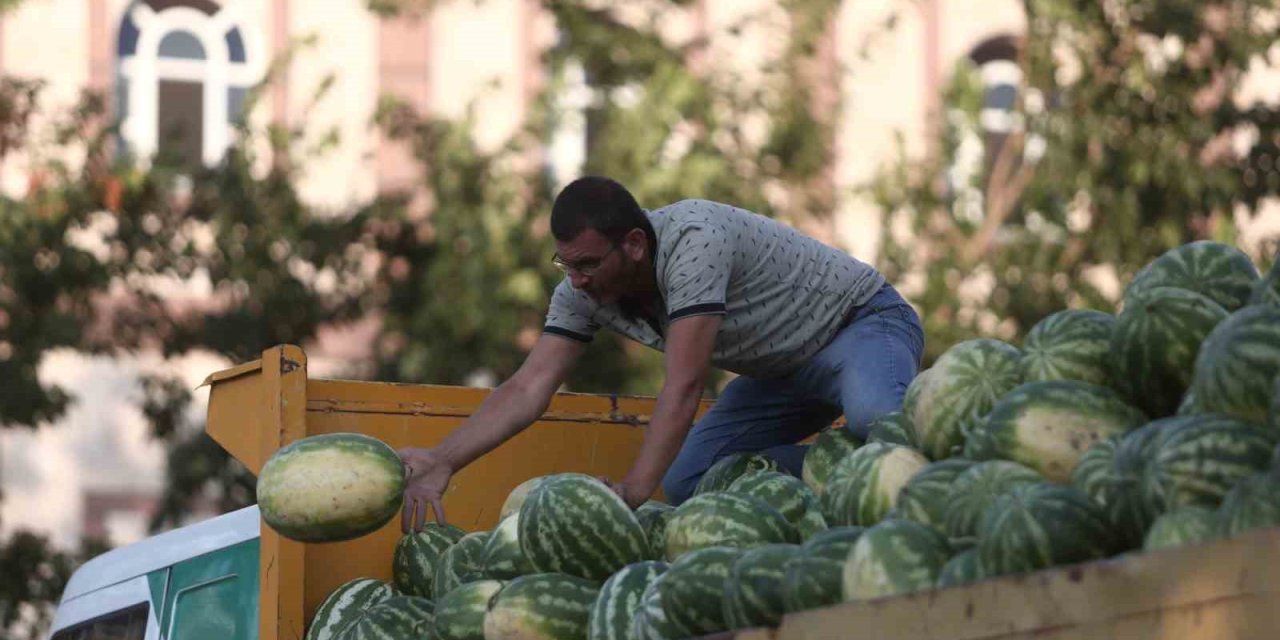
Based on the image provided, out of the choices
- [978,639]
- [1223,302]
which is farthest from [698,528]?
[978,639]

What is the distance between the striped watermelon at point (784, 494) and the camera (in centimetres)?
455

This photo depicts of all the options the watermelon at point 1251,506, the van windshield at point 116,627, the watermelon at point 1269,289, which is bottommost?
the van windshield at point 116,627

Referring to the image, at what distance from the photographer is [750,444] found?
19.4ft

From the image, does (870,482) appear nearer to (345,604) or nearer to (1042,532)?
(1042,532)

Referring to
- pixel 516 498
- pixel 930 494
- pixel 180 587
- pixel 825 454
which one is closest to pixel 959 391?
pixel 930 494

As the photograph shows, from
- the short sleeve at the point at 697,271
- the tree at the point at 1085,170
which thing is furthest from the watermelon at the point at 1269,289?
the tree at the point at 1085,170

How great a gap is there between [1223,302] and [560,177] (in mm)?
11371

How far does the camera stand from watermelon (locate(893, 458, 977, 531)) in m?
3.64

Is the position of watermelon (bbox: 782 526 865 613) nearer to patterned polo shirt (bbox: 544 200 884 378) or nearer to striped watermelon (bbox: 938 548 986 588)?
striped watermelon (bbox: 938 548 986 588)

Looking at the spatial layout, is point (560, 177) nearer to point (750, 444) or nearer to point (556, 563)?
point (750, 444)

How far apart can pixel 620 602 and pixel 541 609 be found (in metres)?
0.24

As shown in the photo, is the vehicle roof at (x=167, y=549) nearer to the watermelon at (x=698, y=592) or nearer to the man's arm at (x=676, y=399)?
the man's arm at (x=676, y=399)

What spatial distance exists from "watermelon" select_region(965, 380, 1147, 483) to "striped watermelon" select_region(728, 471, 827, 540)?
0.73 m

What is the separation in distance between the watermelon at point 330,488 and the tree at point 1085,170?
9372 mm
